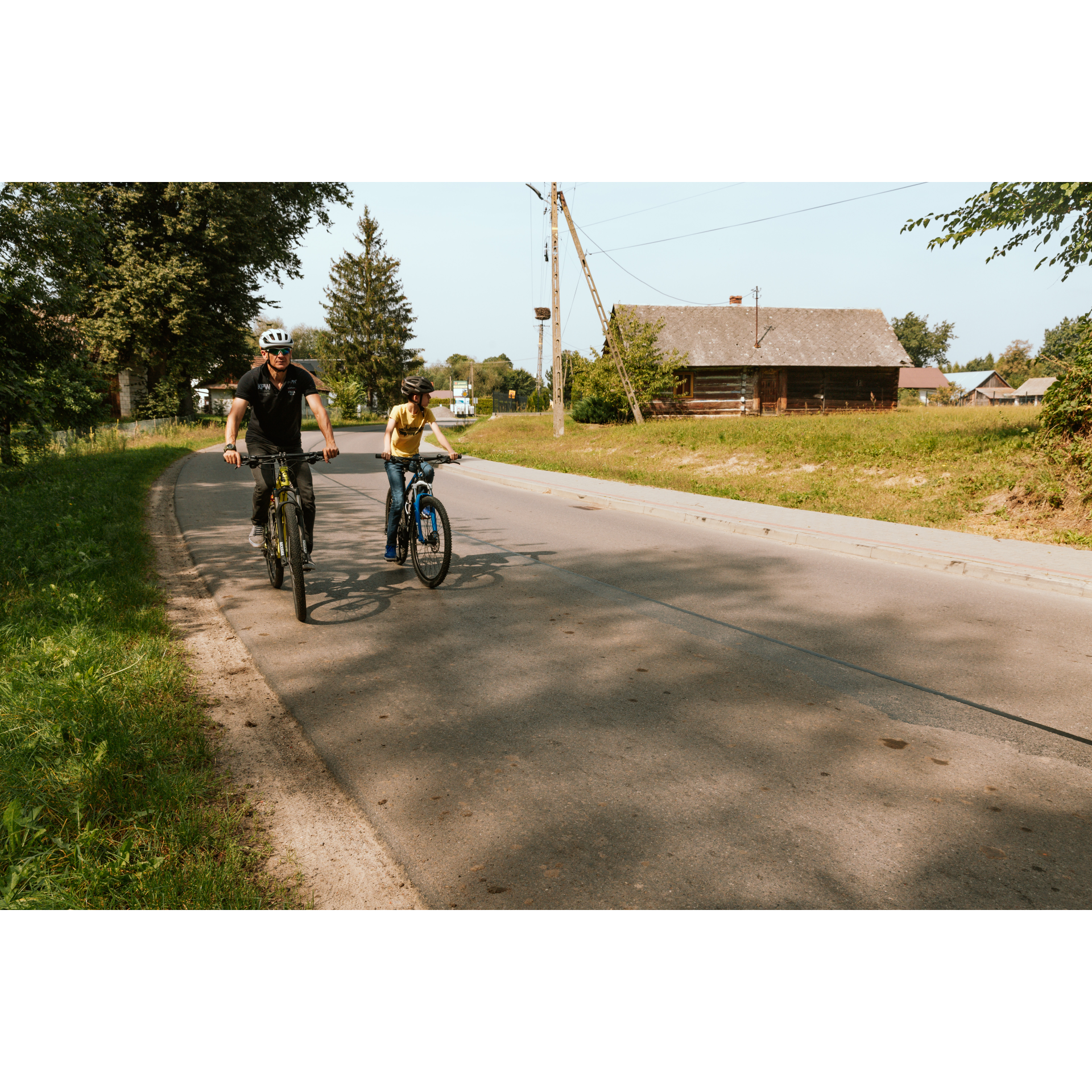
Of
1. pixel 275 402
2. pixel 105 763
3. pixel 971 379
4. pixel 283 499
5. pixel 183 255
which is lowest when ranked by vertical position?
pixel 105 763

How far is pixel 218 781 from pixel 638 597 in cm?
455

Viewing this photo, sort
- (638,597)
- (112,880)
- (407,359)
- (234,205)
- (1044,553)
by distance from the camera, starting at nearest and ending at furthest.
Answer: (112,880) < (638,597) < (1044,553) < (234,205) < (407,359)

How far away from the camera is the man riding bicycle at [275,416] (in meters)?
6.69

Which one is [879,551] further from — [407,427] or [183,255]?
[183,255]

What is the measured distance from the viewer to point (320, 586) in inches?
303

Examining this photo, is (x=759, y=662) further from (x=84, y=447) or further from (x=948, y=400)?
(x=948, y=400)

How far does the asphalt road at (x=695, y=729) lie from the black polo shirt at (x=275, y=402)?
1.47m

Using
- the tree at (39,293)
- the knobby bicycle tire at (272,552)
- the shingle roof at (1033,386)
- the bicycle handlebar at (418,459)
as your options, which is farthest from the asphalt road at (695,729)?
the shingle roof at (1033,386)

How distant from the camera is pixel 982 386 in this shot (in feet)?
385

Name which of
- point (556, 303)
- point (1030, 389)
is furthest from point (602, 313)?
point (1030, 389)

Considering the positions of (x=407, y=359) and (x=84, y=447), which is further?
(x=407, y=359)

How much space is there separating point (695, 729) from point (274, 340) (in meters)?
4.66

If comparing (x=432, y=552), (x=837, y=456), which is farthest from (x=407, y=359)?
(x=432, y=552)

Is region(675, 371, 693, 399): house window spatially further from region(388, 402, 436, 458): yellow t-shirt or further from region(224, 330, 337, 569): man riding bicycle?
region(224, 330, 337, 569): man riding bicycle
